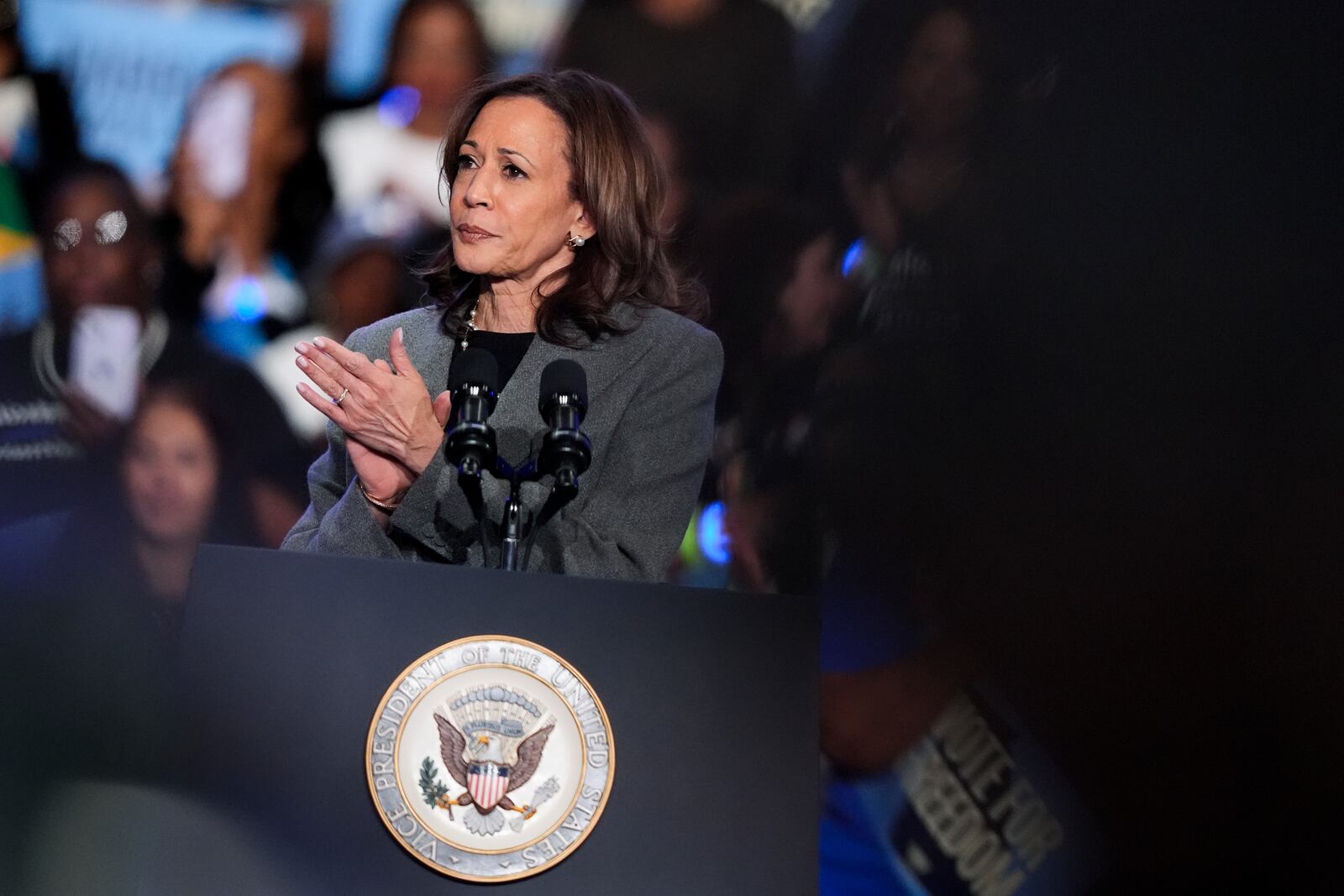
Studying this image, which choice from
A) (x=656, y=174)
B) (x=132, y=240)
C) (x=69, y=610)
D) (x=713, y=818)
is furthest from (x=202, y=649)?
(x=132, y=240)

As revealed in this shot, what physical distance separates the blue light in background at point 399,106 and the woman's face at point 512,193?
1.74 meters

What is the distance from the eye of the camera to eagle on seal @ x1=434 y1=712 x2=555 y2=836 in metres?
1.20

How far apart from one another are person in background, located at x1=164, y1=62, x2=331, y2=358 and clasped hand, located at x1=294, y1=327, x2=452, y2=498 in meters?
1.99

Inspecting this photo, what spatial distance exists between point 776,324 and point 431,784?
2474 millimetres

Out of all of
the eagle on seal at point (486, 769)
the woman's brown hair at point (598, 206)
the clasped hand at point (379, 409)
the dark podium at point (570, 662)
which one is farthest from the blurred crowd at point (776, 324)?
the eagle on seal at point (486, 769)

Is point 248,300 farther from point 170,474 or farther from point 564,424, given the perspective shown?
point 564,424

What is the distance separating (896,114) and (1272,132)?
3.14 feet

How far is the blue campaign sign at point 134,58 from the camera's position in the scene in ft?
11.7

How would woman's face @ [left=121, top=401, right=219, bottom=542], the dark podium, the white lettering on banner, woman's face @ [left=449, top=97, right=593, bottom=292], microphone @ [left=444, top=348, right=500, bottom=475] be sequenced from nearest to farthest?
the dark podium < microphone @ [left=444, top=348, right=500, bottom=475] < woman's face @ [left=449, top=97, right=593, bottom=292] < the white lettering on banner < woman's face @ [left=121, top=401, right=219, bottom=542]

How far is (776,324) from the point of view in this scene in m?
3.54

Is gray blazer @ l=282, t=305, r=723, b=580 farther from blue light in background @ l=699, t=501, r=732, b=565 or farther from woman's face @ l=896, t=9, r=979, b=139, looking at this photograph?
woman's face @ l=896, t=9, r=979, b=139

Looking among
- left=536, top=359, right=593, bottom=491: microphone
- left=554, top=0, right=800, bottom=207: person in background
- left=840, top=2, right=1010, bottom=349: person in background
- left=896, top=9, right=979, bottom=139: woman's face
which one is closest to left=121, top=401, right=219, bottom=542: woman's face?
left=554, top=0, right=800, bottom=207: person in background

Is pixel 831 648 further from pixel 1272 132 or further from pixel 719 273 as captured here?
pixel 1272 132

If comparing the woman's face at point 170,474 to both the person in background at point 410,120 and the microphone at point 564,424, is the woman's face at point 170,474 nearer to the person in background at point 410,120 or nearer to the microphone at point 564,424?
the person in background at point 410,120
